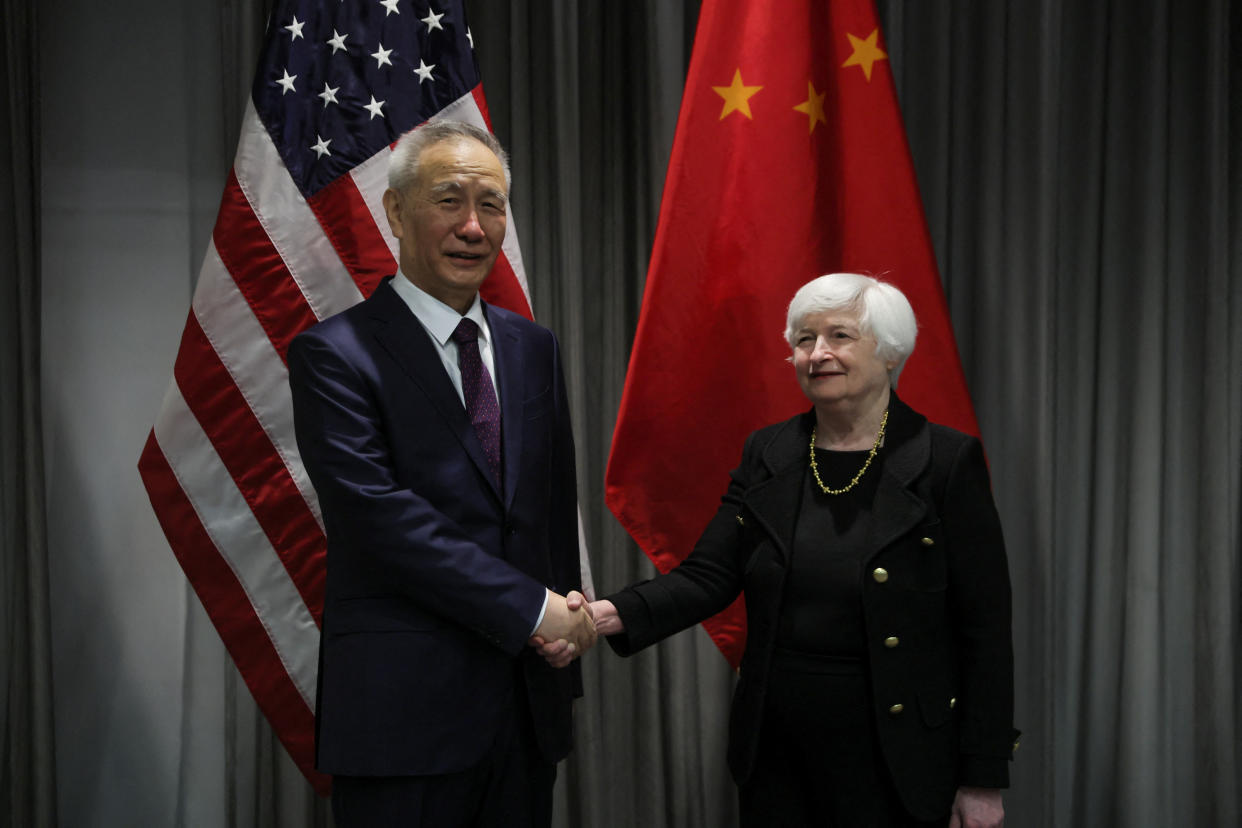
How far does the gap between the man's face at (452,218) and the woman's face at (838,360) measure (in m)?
0.63

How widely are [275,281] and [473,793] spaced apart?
1236 millimetres

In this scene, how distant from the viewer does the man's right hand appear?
170cm

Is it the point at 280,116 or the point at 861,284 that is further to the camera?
the point at 280,116

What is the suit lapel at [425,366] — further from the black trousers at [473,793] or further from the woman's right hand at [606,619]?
the black trousers at [473,793]

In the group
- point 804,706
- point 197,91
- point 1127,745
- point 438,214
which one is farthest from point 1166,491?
point 197,91

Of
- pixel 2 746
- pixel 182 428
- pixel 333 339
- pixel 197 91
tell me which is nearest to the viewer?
pixel 333 339

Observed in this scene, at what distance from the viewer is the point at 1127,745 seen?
291 centimetres

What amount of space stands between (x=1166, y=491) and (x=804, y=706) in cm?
183

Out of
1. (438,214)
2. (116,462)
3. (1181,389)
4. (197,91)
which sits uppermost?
(197,91)

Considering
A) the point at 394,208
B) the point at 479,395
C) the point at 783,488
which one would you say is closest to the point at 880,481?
the point at 783,488

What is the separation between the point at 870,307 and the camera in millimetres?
1779

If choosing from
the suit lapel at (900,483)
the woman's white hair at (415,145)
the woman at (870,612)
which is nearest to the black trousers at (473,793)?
the woman at (870,612)

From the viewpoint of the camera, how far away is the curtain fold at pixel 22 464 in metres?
2.62

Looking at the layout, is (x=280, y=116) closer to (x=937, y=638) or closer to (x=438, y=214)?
(x=438, y=214)
